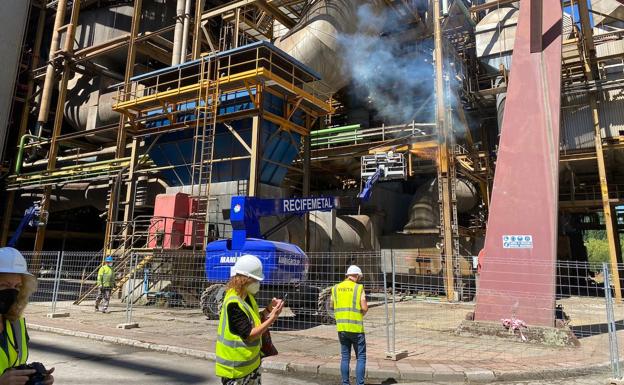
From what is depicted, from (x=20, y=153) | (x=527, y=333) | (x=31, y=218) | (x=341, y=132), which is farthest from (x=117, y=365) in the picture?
(x=20, y=153)

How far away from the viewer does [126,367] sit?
6738mm

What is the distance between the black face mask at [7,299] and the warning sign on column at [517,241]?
8.93 meters

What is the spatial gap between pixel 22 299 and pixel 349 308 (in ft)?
12.7

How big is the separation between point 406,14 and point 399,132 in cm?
686

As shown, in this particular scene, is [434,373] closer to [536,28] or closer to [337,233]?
[536,28]

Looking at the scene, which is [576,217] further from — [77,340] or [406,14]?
[77,340]

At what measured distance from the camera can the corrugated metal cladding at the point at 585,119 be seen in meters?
18.7

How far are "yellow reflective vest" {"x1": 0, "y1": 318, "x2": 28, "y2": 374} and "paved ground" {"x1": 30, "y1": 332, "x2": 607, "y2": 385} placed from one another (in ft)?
13.6

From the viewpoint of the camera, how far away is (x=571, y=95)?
64.0ft

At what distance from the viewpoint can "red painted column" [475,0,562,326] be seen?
875 cm

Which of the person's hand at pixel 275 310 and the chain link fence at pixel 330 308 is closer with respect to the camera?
the person's hand at pixel 275 310

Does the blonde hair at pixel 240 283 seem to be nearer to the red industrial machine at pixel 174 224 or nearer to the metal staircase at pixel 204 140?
the red industrial machine at pixel 174 224

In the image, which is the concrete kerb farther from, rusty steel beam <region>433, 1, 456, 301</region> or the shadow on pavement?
rusty steel beam <region>433, 1, 456, 301</region>

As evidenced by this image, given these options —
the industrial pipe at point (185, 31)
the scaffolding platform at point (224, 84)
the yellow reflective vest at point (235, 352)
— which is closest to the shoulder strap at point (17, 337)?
the yellow reflective vest at point (235, 352)
